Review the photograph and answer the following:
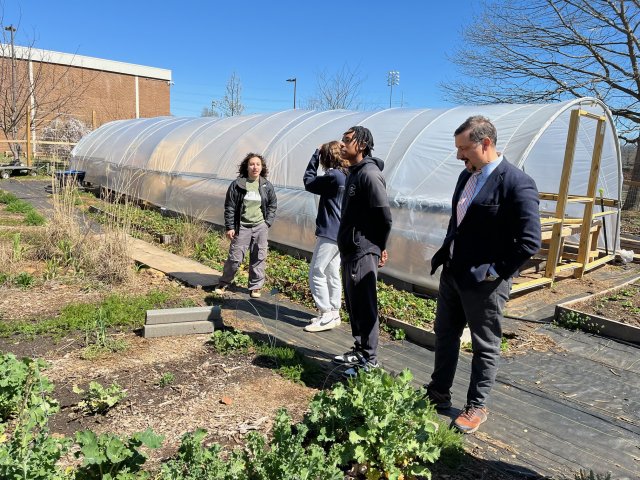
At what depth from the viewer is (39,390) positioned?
2.75 metres

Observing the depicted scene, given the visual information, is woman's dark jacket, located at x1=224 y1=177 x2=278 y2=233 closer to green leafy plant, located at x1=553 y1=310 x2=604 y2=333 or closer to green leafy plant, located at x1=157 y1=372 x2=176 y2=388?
green leafy plant, located at x1=157 y1=372 x2=176 y2=388

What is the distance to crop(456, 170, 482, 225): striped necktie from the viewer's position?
10.1 ft

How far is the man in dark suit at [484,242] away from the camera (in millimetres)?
2836

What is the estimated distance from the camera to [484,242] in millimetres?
2959

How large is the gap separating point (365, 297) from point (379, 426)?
143cm

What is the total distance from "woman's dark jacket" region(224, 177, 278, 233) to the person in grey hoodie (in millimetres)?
1255

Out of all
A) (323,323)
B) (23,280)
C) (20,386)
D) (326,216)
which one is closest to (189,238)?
(23,280)

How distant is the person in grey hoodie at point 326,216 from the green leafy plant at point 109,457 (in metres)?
2.77

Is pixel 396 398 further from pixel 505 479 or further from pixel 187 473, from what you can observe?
pixel 187 473

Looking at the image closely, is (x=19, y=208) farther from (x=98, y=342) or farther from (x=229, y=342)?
(x=229, y=342)

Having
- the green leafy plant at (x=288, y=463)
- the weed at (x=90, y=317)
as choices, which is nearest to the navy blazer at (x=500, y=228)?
the green leafy plant at (x=288, y=463)

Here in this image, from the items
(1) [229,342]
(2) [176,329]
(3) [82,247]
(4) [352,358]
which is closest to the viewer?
(4) [352,358]

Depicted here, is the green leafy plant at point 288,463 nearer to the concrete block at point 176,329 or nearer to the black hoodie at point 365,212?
the black hoodie at point 365,212

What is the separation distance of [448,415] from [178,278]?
4.25m
